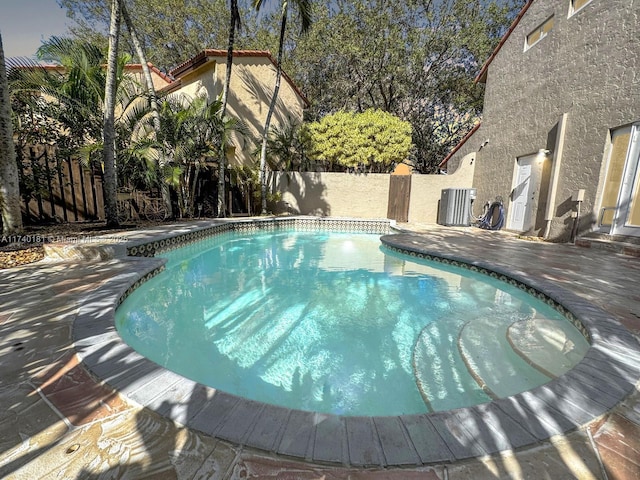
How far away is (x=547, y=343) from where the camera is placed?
3.12 meters

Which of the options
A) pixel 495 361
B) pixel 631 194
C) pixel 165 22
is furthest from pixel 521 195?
pixel 165 22

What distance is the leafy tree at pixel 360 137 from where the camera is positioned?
13594mm

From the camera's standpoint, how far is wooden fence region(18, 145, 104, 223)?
7289 millimetres

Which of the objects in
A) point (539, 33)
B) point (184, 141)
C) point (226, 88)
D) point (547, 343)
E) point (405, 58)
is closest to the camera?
point (547, 343)

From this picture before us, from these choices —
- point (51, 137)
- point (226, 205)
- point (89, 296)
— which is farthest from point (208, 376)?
point (226, 205)

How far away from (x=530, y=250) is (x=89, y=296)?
27.5 ft

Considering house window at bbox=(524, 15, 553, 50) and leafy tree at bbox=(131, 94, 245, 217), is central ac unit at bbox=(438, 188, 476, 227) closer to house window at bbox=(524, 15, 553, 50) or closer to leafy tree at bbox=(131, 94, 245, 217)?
house window at bbox=(524, 15, 553, 50)

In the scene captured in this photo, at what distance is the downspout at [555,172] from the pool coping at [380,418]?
6.89 metres

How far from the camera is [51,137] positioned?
798 cm

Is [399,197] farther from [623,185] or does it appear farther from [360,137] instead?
[623,185]

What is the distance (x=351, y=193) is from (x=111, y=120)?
9576 millimetres

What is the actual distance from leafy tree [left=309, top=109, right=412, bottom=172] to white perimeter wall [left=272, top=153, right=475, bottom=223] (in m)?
0.96

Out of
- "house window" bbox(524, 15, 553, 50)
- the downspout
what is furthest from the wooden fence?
"house window" bbox(524, 15, 553, 50)

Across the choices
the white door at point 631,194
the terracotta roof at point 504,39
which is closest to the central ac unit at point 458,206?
the terracotta roof at point 504,39
